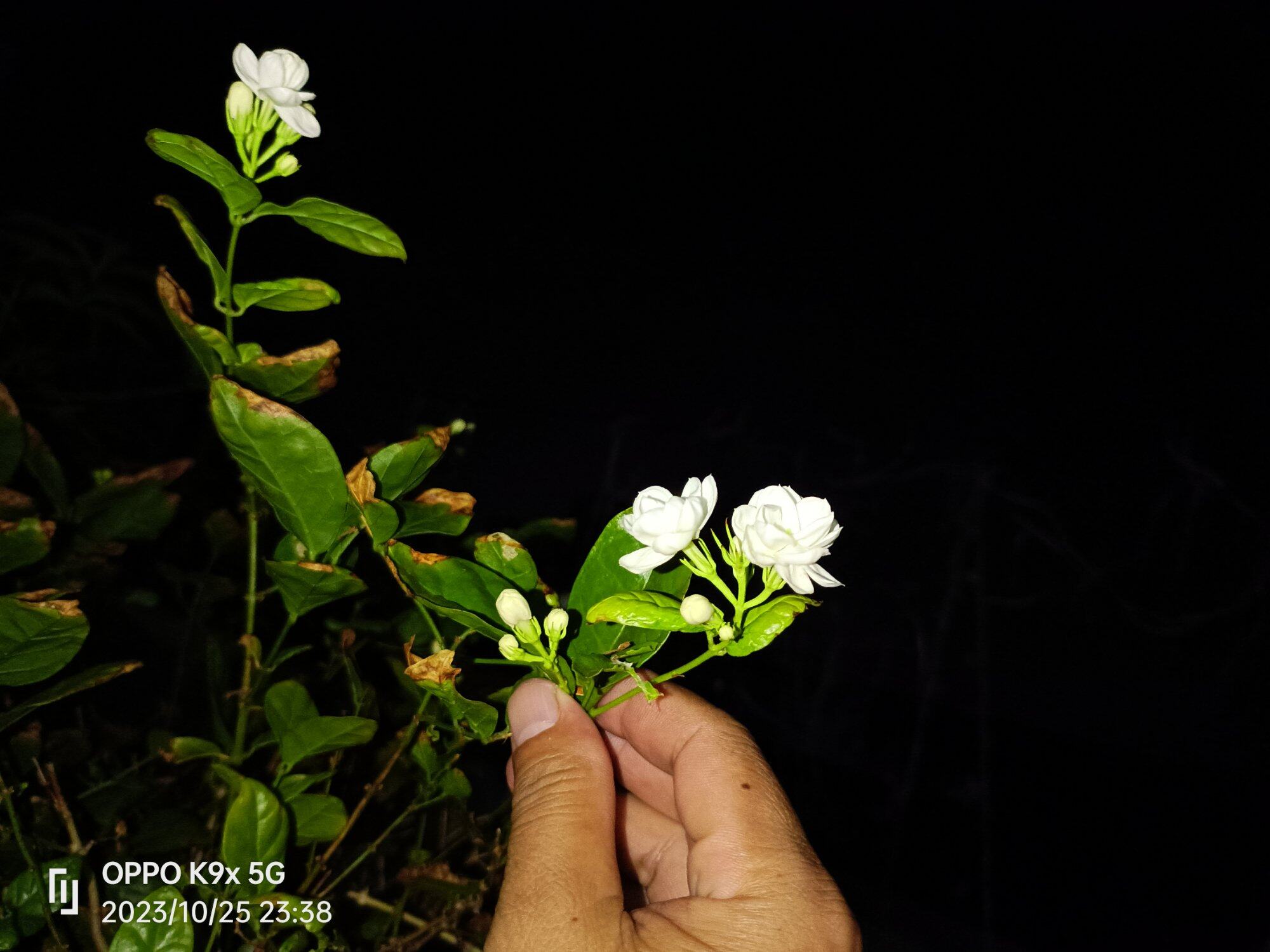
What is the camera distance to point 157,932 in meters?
0.55

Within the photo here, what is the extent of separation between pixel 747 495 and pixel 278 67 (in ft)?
4.48

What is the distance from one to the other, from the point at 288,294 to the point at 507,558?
224 mm

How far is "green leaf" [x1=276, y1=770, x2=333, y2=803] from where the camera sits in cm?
64

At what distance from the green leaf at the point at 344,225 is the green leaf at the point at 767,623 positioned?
31 cm

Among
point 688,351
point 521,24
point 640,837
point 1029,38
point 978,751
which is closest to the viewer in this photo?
point 640,837

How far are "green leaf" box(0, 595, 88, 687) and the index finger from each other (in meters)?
0.36

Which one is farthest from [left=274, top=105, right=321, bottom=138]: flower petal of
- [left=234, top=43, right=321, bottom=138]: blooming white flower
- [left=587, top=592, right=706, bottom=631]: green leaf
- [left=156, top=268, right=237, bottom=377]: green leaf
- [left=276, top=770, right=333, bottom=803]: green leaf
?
[left=276, top=770, right=333, bottom=803]: green leaf

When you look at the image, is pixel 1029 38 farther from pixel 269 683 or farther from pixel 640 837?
pixel 269 683

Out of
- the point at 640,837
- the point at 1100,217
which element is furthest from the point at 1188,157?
the point at 640,837

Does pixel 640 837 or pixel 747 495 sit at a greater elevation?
pixel 747 495

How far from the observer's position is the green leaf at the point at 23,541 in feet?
1.79

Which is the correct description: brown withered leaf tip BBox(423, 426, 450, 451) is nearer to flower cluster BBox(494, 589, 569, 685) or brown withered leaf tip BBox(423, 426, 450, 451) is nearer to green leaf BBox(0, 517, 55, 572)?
flower cluster BBox(494, 589, 569, 685)

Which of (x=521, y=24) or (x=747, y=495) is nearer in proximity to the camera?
(x=521, y=24)

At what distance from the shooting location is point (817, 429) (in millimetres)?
1818
